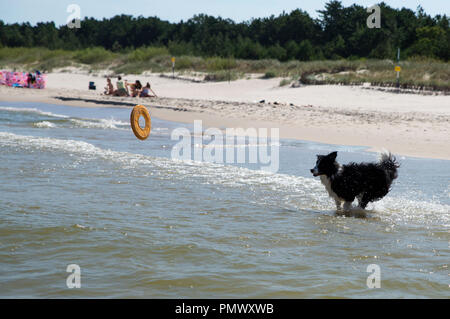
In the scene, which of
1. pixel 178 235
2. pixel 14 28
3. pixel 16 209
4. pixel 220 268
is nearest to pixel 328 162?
pixel 178 235

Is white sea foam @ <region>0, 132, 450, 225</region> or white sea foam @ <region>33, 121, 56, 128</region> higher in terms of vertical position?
white sea foam @ <region>33, 121, 56, 128</region>

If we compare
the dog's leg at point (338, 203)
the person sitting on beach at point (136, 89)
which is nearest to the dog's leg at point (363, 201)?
the dog's leg at point (338, 203)

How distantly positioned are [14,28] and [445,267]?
252ft

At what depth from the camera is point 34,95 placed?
2781cm

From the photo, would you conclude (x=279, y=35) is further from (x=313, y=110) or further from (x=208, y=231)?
(x=208, y=231)

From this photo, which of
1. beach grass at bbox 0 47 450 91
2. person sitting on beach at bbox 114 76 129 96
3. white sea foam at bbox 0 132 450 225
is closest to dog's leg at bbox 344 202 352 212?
white sea foam at bbox 0 132 450 225

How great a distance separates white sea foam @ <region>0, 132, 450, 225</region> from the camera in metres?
6.86

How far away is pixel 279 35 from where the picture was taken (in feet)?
175

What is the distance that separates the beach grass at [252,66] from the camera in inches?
891

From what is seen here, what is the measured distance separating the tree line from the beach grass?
13.1 ft

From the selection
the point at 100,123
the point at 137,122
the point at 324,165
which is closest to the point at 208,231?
the point at 324,165

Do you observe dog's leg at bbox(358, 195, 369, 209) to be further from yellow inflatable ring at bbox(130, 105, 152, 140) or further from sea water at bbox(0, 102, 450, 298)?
yellow inflatable ring at bbox(130, 105, 152, 140)

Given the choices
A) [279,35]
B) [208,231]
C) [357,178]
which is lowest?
[208,231]

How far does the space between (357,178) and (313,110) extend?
10.9 metres
